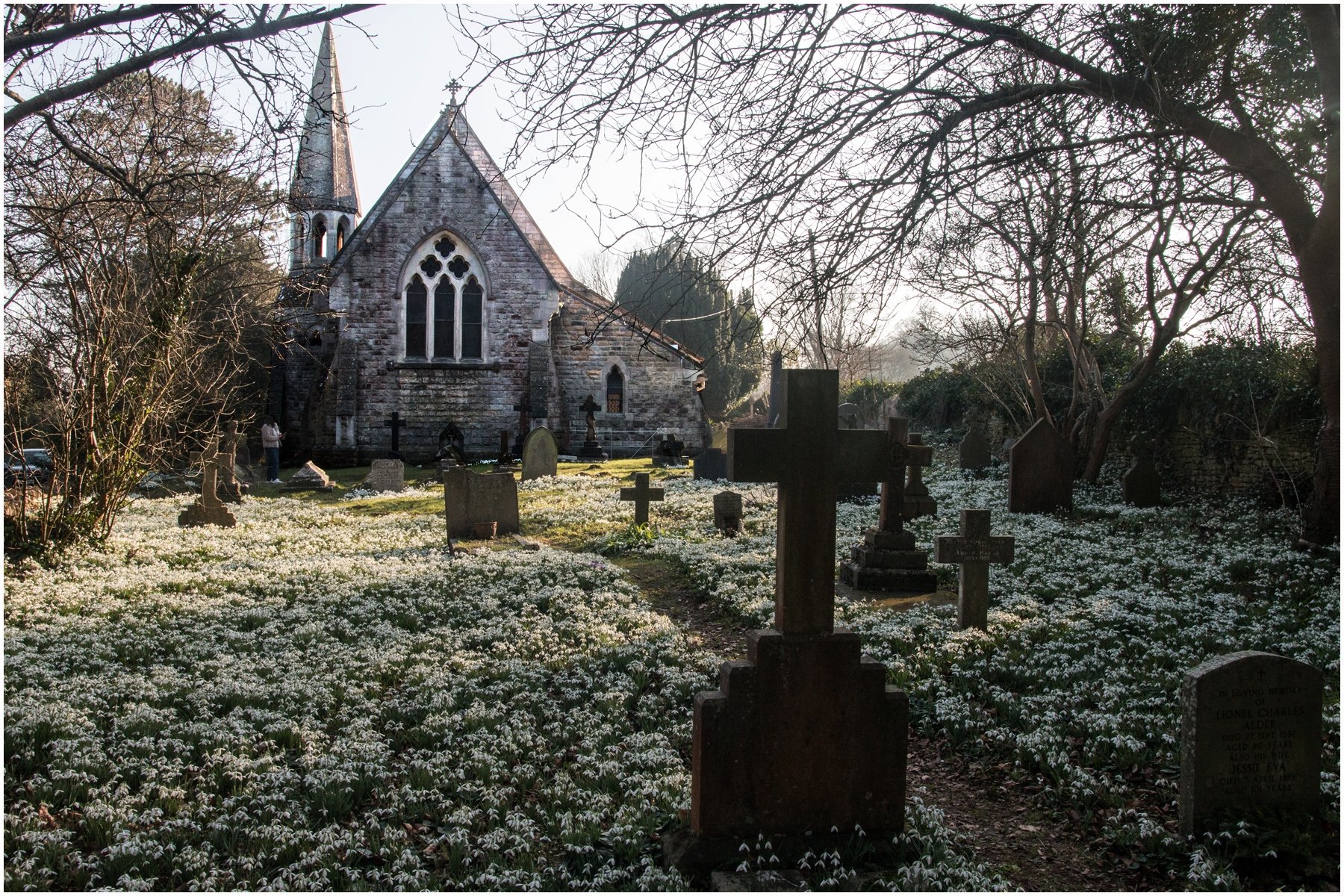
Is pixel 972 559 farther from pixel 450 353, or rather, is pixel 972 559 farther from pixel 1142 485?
pixel 450 353

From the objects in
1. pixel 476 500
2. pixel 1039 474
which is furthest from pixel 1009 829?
pixel 1039 474

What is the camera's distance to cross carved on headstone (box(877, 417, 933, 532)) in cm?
827

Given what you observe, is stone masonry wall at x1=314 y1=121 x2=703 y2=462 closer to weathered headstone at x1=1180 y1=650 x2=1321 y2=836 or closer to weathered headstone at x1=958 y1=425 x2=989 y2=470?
weathered headstone at x1=958 y1=425 x2=989 y2=470

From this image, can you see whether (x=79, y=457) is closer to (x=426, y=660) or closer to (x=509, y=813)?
(x=426, y=660)

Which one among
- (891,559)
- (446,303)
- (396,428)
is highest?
(446,303)

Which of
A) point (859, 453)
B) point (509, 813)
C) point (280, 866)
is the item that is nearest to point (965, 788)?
point (859, 453)

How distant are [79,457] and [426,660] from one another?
6.45 meters

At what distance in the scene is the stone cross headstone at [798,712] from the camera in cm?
367

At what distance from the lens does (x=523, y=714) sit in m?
5.25

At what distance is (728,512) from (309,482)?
11123mm

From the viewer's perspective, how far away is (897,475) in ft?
27.8

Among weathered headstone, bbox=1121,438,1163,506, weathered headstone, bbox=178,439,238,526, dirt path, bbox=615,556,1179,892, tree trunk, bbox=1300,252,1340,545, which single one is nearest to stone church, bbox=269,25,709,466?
weathered headstone, bbox=178,439,238,526

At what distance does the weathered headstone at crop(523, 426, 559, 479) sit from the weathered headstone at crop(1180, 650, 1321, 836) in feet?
55.9

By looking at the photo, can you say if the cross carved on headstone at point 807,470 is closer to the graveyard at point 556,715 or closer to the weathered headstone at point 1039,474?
the graveyard at point 556,715
